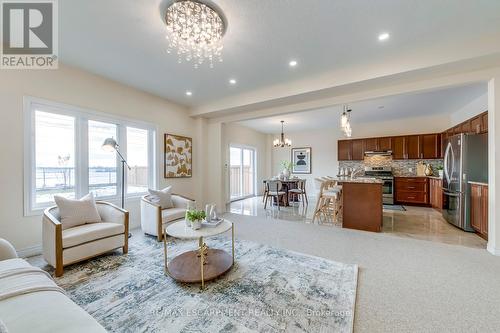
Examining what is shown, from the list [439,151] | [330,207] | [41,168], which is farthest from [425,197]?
[41,168]

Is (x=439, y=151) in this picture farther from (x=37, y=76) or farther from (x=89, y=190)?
(x=37, y=76)

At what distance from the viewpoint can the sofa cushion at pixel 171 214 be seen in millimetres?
3430

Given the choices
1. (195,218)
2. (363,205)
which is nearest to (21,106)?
(195,218)

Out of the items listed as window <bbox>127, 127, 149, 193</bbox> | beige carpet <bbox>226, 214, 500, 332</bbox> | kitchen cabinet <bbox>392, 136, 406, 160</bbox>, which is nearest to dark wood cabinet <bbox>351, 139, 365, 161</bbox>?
kitchen cabinet <bbox>392, 136, 406, 160</bbox>

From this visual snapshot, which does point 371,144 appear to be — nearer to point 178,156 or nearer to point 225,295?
point 178,156

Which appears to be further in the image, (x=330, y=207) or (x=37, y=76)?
(x=330, y=207)

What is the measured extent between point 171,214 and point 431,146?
24.5ft

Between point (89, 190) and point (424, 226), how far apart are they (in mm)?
6414

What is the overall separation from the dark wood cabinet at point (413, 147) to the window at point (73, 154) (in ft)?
24.8

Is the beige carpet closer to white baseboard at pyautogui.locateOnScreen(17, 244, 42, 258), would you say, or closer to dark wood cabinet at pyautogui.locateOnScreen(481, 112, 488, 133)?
dark wood cabinet at pyautogui.locateOnScreen(481, 112, 488, 133)

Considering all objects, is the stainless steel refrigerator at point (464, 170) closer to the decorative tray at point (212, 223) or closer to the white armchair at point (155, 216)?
the decorative tray at point (212, 223)

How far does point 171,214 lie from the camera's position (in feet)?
11.5

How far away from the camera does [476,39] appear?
2.50 meters

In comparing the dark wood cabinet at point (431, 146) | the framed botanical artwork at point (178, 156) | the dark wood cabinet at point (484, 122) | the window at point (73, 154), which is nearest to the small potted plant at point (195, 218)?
the window at point (73, 154)
